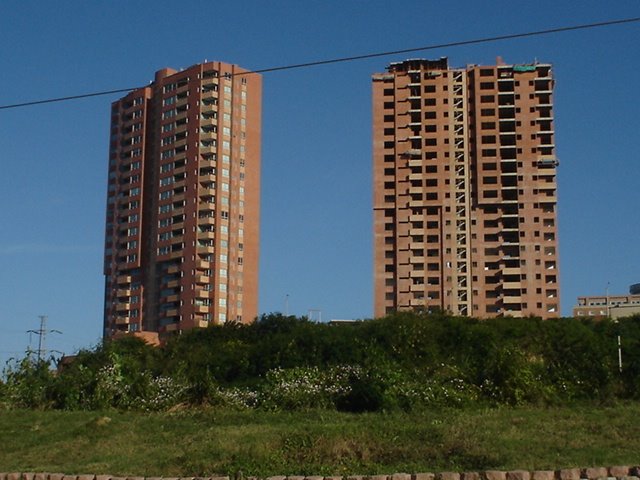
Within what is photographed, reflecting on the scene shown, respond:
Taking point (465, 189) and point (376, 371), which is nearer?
point (376, 371)

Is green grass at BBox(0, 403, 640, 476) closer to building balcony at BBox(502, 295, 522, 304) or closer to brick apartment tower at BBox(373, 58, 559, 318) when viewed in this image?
brick apartment tower at BBox(373, 58, 559, 318)

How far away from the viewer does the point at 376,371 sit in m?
20.8

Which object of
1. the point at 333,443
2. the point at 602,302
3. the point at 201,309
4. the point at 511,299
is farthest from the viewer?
the point at 602,302

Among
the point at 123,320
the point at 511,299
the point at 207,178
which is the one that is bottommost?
the point at 123,320

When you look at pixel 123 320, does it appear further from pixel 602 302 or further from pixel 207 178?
pixel 602 302

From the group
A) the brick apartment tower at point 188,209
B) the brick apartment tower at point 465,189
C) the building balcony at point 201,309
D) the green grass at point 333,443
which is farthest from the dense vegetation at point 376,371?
the brick apartment tower at point 465,189

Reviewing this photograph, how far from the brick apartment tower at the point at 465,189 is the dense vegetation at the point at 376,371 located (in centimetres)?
4958

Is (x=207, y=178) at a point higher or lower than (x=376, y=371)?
higher

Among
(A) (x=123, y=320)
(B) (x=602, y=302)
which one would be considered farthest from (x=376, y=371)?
(B) (x=602, y=302)

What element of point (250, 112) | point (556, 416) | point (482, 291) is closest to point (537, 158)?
point (482, 291)

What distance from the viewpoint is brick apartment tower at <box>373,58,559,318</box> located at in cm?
8019

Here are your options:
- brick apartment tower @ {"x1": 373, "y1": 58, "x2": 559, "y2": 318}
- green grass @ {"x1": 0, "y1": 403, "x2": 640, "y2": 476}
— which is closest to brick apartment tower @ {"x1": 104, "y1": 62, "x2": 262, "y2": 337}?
brick apartment tower @ {"x1": 373, "y1": 58, "x2": 559, "y2": 318}

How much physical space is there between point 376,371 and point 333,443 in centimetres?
692

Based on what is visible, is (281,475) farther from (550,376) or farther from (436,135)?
(436,135)
